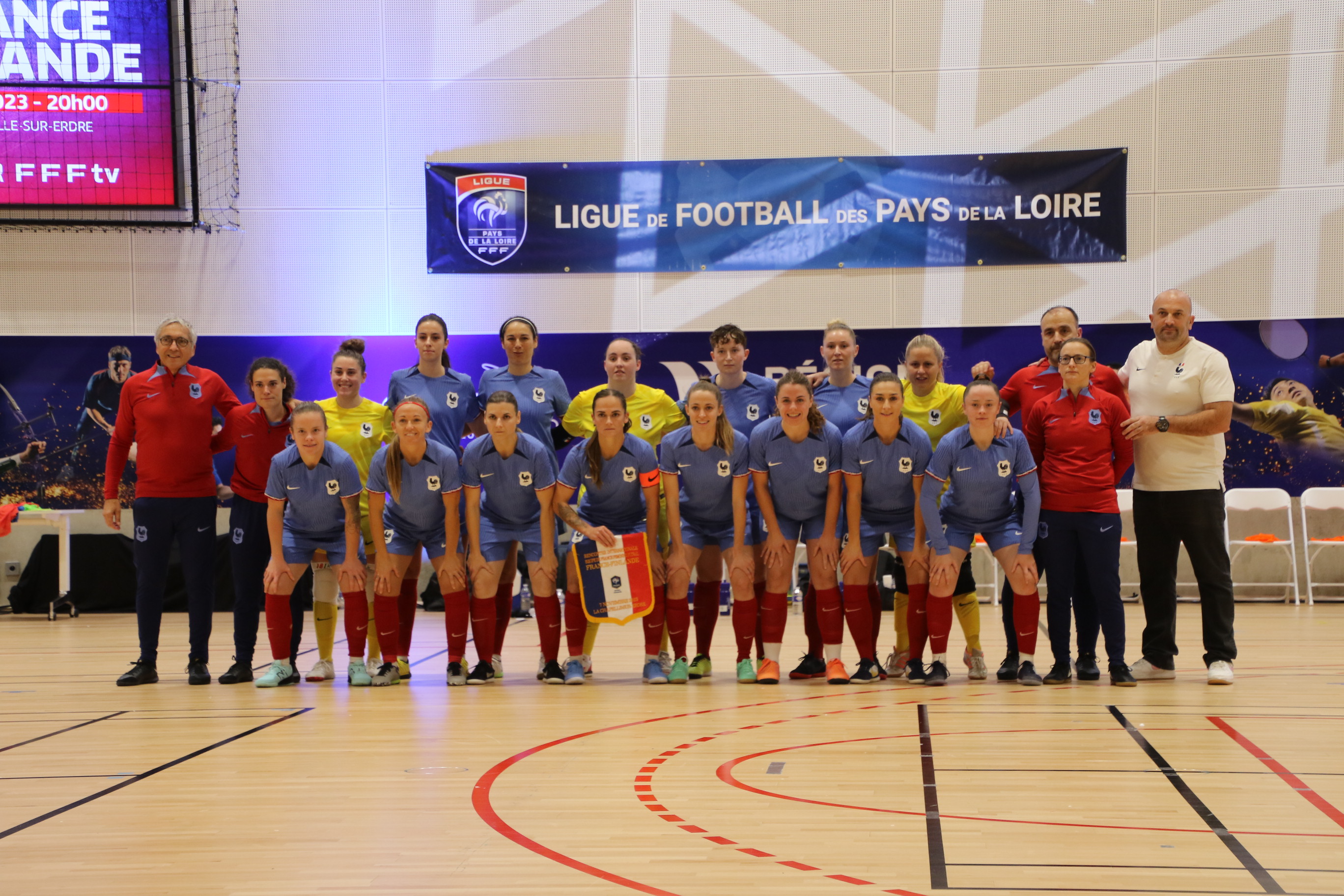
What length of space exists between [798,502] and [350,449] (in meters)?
2.31

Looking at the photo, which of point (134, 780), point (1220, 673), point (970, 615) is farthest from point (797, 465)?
point (134, 780)

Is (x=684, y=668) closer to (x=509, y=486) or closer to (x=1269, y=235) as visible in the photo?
(x=509, y=486)

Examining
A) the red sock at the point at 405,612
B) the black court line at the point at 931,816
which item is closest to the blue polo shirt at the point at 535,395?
the red sock at the point at 405,612

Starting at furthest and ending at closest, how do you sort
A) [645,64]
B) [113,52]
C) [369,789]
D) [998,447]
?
[645,64] → [113,52] → [998,447] → [369,789]

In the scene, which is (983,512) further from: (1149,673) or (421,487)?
(421,487)

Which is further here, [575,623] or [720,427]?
[575,623]

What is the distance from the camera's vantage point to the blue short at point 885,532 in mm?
5297

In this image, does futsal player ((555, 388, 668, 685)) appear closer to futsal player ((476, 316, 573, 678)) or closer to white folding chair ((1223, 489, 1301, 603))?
futsal player ((476, 316, 573, 678))

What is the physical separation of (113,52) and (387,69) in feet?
7.08

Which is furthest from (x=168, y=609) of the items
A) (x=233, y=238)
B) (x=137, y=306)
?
(x=233, y=238)

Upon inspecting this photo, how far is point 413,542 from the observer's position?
541 centimetres

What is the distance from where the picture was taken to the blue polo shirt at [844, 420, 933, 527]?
5.22 metres

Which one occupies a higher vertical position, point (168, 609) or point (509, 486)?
point (509, 486)

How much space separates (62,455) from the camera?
9.91 metres
